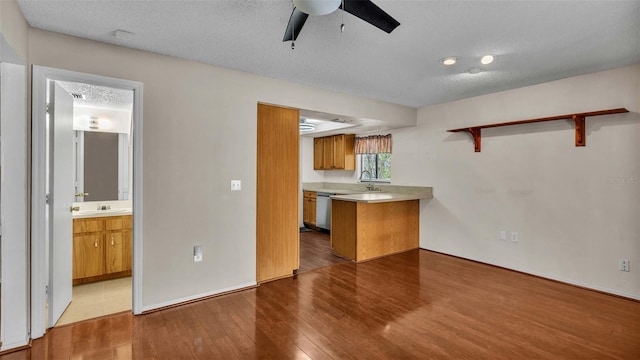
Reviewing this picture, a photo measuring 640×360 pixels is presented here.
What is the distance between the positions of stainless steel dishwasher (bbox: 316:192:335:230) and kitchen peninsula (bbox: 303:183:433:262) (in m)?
1.36

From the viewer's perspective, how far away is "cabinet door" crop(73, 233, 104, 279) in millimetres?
3482

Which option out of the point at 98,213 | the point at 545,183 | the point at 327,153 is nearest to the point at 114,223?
the point at 98,213

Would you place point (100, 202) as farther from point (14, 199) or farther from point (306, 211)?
point (306, 211)

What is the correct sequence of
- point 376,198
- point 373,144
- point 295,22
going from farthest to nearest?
point 373,144 < point 376,198 < point 295,22

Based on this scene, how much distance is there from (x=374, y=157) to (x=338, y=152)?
779 mm

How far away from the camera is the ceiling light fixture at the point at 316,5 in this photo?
1.57m

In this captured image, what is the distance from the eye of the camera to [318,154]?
7.12m

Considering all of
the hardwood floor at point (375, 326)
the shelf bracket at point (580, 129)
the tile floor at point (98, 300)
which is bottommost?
the tile floor at point (98, 300)

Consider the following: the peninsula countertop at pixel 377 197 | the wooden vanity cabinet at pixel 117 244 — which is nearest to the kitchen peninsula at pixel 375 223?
the peninsula countertop at pixel 377 197

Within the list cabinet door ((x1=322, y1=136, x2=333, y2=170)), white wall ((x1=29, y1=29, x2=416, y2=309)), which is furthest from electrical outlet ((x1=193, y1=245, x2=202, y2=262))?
cabinet door ((x1=322, y1=136, x2=333, y2=170))

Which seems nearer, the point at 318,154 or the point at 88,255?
the point at 88,255

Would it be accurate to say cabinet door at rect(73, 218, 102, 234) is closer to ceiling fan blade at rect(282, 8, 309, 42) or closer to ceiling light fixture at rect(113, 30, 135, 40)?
ceiling light fixture at rect(113, 30, 135, 40)

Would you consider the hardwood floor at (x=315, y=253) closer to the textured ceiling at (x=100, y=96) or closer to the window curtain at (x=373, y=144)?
the window curtain at (x=373, y=144)

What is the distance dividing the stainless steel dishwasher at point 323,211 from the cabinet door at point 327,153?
730 millimetres
